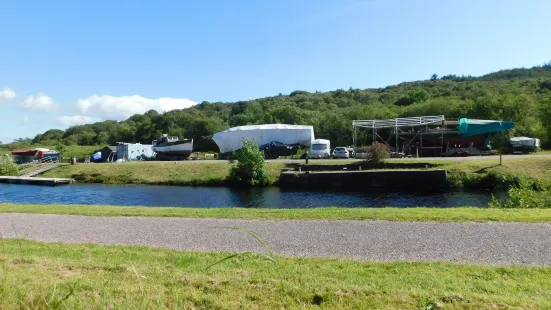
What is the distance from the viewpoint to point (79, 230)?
38.1 ft

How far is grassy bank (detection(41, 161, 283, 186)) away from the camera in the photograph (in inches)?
1474

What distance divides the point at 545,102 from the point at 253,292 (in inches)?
2257

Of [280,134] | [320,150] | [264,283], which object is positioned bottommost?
[264,283]

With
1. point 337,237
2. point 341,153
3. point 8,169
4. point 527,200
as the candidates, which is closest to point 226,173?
point 341,153

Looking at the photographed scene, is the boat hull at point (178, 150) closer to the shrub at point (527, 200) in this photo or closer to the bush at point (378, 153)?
the bush at point (378, 153)

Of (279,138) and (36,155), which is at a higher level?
(279,138)

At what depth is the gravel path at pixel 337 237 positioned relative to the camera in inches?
Answer: 312

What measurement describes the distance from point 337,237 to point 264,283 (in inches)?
184

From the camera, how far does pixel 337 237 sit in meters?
9.66

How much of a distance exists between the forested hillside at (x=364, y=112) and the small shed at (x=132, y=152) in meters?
10.0

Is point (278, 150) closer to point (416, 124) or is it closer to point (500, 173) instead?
point (416, 124)

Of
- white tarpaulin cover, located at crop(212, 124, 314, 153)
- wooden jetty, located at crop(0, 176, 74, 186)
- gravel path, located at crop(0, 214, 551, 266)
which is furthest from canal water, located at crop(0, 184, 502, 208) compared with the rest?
white tarpaulin cover, located at crop(212, 124, 314, 153)

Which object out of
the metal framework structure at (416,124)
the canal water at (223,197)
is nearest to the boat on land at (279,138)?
the metal framework structure at (416,124)

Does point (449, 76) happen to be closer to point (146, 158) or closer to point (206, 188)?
point (146, 158)
